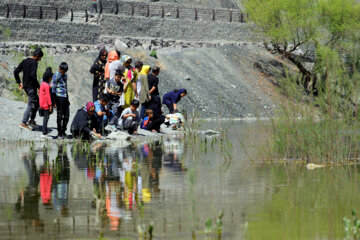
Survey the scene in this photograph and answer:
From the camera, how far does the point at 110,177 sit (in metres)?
11.4

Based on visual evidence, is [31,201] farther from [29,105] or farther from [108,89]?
[108,89]

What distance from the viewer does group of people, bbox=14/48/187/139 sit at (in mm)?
18375

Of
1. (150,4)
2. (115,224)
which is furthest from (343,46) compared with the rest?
(115,224)

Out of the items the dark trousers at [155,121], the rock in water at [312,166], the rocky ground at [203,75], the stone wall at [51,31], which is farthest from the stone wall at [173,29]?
the rock in water at [312,166]

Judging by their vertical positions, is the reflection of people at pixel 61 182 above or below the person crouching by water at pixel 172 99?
below

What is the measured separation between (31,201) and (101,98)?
9.76 metres

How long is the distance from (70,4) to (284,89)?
167ft

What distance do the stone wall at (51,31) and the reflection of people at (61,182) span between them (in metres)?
38.3

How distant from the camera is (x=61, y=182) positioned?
10.9m

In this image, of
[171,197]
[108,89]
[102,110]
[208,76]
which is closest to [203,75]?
[208,76]

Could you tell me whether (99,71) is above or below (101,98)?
above

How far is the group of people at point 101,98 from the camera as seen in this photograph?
18.4m

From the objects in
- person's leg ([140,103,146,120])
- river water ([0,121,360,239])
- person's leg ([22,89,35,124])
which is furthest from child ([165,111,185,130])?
river water ([0,121,360,239])

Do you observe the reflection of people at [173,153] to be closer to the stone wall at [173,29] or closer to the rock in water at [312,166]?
the rock in water at [312,166]
